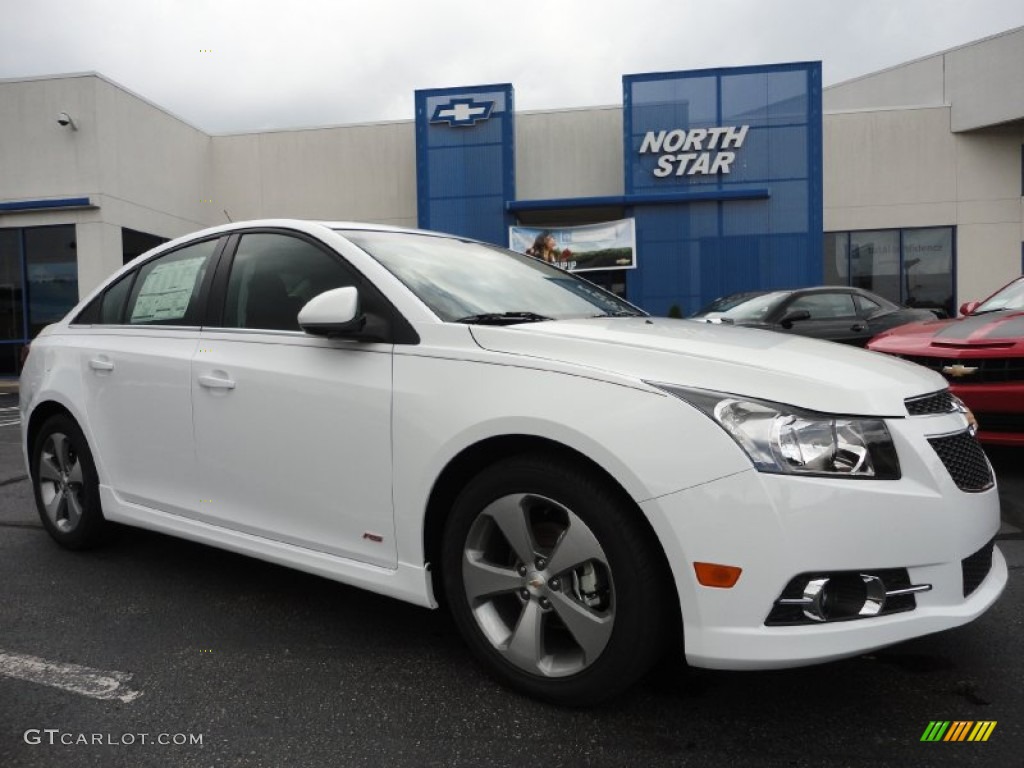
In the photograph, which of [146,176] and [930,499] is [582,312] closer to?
[930,499]

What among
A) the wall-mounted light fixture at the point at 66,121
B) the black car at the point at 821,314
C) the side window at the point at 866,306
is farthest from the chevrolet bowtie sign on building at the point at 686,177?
Result: the black car at the point at 821,314

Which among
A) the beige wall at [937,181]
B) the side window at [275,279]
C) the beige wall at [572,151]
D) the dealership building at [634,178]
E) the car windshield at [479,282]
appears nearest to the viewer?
the car windshield at [479,282]

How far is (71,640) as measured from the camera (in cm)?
290

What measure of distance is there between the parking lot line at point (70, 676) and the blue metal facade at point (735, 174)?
1701 centimetres

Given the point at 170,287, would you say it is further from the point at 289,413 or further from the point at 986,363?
the point at 986,363

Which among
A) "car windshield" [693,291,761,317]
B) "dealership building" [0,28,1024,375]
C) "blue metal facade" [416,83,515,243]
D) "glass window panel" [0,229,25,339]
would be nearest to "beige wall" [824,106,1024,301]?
"dealership building" [0,28,1024,375]

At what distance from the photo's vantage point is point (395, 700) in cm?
242

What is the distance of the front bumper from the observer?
1.94m

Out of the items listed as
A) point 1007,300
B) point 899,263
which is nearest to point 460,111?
point 899,263

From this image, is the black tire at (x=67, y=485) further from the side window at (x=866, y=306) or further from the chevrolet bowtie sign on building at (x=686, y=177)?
Result: the chevrolet bowtie sign on building at (x=686, y=177)

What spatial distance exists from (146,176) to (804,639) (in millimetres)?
19490

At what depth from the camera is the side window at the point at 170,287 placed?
11.1 feet

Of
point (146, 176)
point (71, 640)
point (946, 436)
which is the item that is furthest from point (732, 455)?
point (146, 176)

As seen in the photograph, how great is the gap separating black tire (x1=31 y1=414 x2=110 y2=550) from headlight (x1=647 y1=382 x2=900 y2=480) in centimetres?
300
